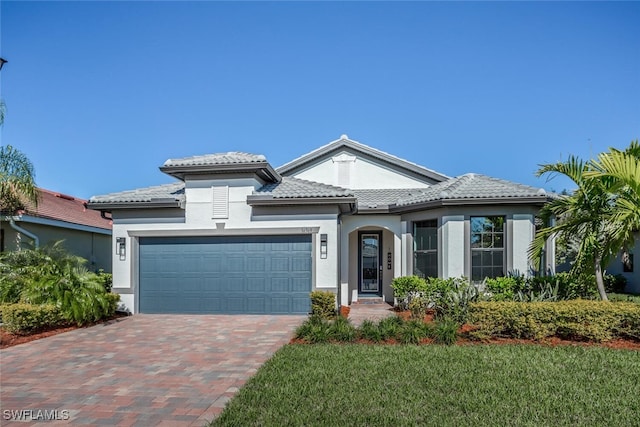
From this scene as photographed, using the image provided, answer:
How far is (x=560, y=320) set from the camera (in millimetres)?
8094

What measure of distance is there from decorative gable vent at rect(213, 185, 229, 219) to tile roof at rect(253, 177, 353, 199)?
858 mm

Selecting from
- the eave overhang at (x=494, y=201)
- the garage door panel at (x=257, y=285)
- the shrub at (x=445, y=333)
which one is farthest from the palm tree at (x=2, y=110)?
the eave overhang at (x=494, y=201)

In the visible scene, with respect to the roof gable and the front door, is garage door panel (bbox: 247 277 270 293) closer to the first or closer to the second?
the front door

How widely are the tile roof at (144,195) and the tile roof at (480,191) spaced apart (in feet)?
23.0

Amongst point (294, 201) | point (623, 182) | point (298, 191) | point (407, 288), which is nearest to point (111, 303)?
point (294, 201)

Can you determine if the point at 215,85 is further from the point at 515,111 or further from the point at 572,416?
the point at 572,416

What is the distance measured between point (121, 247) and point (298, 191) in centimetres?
551

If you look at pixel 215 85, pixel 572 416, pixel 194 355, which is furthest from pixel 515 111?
pixel 194 355

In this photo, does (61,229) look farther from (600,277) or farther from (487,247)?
(600,277)

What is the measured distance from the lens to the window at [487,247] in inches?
462

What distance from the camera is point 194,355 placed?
24.4ft

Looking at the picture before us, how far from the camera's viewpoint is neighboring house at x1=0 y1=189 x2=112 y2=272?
13352 mm

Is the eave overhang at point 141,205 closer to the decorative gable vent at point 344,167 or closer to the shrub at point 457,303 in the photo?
the decorative gable vent at point 344,167

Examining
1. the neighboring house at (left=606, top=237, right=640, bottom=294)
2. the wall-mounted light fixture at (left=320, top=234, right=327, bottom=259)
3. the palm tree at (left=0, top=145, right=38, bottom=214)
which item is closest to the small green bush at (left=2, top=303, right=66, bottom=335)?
the palm tree at (left=0, top=145, right=38, bottom=214)
